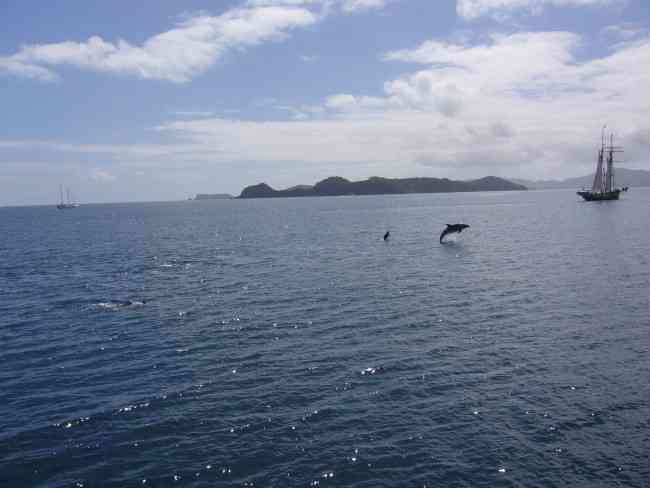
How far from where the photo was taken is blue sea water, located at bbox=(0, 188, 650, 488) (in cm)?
1959

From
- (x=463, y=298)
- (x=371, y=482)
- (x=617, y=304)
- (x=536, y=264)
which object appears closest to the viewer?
(x=371, y=482)

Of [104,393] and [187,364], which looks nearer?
[104,393]

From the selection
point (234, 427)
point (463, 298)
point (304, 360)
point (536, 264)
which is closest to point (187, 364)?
point (304, 360)

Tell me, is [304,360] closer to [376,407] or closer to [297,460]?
[376,407]

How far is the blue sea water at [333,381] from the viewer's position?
19.6 m

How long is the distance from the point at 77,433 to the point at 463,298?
34373 millimetres

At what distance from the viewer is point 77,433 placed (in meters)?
22.5

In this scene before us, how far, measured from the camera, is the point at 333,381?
27.6m

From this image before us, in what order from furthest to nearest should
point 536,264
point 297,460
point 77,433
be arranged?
point 536,264
point 77,433
point 297,460

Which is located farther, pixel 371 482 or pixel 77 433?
pixel 77 433

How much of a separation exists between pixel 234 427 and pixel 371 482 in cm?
711

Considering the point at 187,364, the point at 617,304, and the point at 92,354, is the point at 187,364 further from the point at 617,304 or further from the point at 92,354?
the point at 617,304

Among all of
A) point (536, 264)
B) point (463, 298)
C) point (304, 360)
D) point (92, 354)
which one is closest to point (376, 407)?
point (304, 360)

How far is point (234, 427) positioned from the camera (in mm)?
22625
